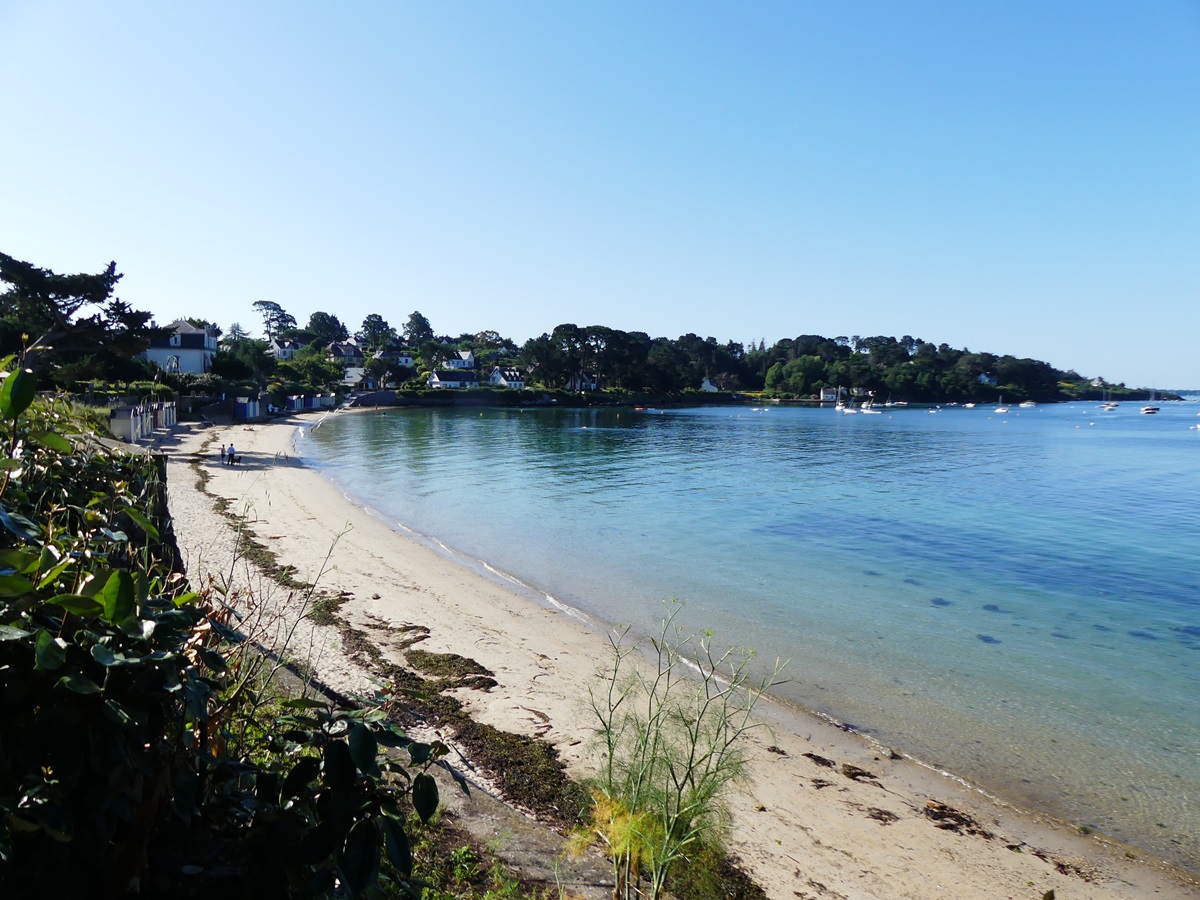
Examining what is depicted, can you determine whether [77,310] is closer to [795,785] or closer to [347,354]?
[795,785]

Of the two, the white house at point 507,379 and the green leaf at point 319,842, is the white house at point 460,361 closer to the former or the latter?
the white house at point 507,379

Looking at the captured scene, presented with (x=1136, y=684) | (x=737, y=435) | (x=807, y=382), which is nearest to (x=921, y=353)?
(x=807, y=382)

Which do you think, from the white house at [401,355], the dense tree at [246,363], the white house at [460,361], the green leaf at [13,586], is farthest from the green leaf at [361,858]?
the white house at [401,355]

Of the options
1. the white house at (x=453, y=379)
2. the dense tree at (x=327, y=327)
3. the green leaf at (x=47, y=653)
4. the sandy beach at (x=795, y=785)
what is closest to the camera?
the green leaf at (x=47, y=653)

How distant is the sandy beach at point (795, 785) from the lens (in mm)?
6844

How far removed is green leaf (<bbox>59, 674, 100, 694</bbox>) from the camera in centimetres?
140

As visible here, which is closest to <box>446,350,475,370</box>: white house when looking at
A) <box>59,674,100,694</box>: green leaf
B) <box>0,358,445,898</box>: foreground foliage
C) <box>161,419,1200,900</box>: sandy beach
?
<box>161,419,1200,900</box>: sandy beach

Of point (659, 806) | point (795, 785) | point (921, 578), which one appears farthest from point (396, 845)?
point (921, 578)

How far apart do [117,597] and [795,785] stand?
Result: 851 centimetres

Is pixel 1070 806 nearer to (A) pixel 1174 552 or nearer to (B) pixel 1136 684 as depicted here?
(B) pixel 1136 684

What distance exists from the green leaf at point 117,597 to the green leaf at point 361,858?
0.75 metres

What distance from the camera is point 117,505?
10.7ft

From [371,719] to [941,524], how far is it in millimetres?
28600

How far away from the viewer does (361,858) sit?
1.70 metres
